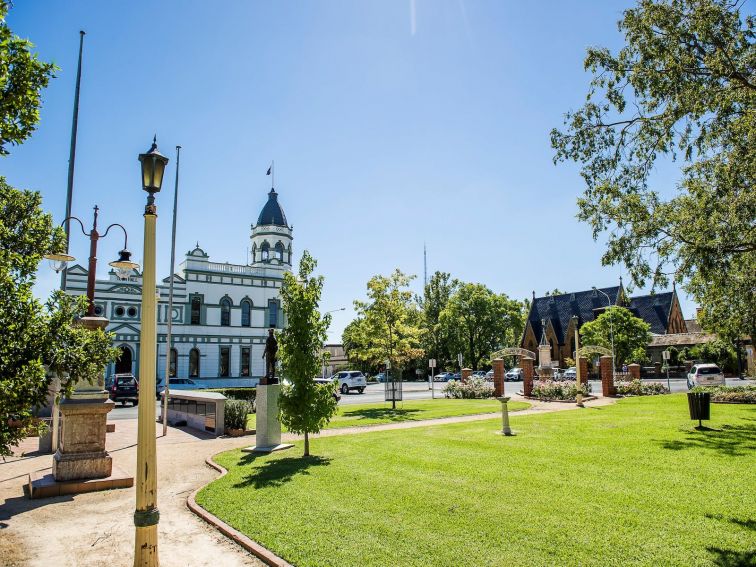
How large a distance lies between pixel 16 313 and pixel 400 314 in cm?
2243

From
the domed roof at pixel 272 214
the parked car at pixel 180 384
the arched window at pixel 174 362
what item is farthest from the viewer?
the domed roof at pixel 272 214

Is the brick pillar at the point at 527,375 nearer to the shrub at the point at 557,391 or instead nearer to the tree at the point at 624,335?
the shrub at the point at 557,391

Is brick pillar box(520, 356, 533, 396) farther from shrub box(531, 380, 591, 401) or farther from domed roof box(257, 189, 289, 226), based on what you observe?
domed roof box(257, 189, 289, 226)

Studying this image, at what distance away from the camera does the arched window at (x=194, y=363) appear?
44.6m

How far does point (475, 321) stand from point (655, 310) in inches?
1027

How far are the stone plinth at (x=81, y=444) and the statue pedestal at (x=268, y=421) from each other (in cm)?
424

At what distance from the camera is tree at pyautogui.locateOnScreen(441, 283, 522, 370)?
227 ft

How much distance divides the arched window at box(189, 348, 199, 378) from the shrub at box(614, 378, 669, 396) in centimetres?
3348

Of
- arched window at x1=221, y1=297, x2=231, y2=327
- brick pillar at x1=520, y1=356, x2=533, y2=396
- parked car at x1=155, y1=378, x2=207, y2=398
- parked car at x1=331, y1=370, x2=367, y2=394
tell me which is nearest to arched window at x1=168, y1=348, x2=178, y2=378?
parked car at x1=155, y1=378, x2=207, y2=398

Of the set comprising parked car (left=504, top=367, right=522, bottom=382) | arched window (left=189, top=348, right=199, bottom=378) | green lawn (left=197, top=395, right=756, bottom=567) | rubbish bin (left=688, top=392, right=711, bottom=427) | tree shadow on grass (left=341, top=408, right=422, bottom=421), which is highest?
arched window (left=189, top=348, right=199, bottom=378)

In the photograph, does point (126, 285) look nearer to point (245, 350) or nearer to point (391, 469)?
point (245, 350)

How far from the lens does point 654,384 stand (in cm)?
2980

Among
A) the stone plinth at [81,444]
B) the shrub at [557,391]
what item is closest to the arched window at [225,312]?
the shrub at [557,391]

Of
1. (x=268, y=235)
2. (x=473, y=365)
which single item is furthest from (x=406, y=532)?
(x=473, y=365)
